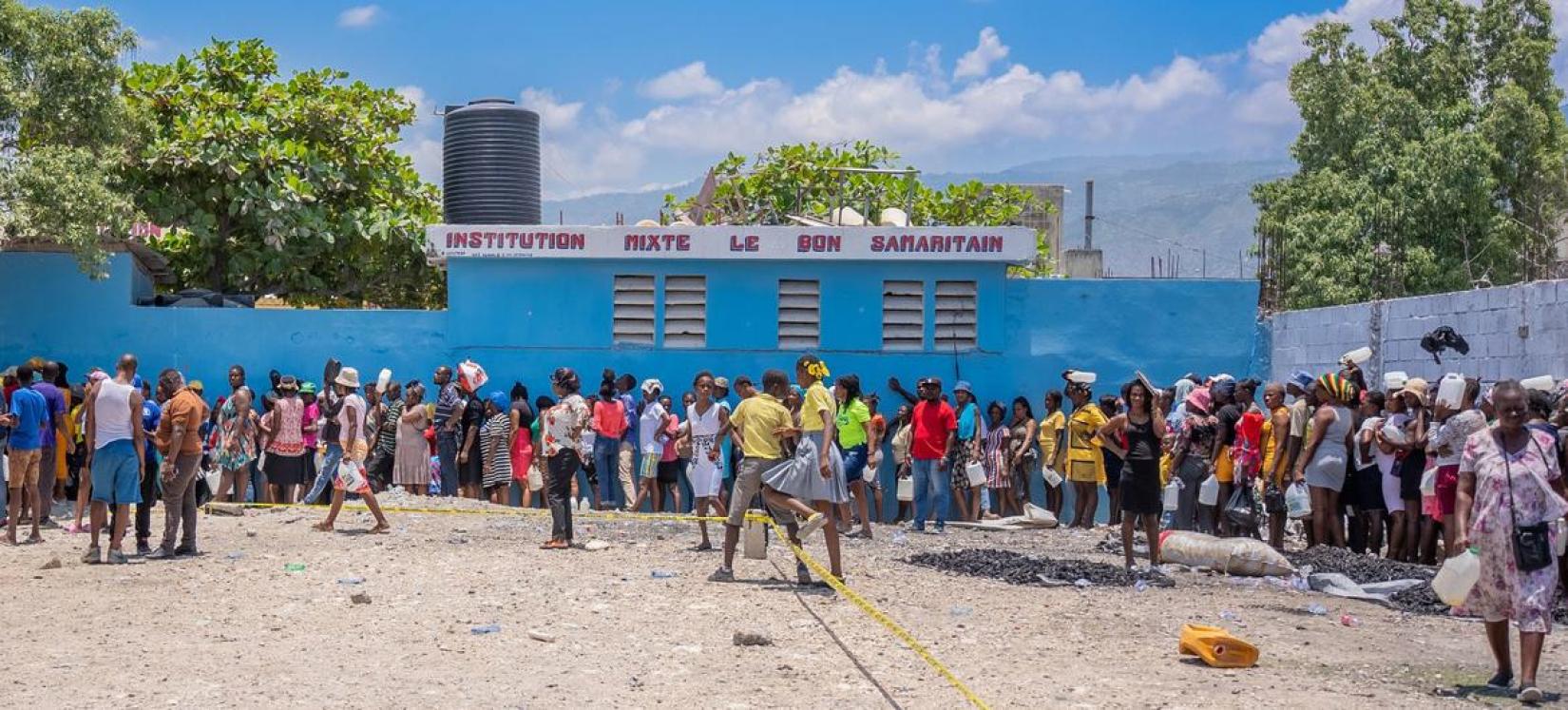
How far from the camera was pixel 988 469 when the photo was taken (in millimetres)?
17750

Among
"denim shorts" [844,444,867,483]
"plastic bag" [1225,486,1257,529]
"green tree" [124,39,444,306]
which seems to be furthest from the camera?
"green tree" [124,39,444,306]

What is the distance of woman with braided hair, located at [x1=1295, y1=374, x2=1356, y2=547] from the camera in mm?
13383

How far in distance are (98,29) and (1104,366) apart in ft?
41.6

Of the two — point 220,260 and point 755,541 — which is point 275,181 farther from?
point 755,541

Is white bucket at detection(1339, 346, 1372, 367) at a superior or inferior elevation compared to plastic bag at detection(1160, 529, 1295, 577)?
superior

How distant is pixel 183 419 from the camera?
40.6 ft

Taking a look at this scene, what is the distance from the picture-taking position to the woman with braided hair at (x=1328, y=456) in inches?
527

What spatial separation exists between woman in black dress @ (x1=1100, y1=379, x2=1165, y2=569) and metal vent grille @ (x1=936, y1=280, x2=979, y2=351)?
294 inches

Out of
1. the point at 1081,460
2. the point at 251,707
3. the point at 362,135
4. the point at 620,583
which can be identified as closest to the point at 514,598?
the point at 620,583

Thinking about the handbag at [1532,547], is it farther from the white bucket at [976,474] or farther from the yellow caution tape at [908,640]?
the white bucket at [976,474]

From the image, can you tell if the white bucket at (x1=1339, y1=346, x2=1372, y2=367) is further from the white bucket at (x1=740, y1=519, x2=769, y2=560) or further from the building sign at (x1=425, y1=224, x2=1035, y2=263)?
the white bucket at (x1=740, y1=519, x2=769, y2=560)

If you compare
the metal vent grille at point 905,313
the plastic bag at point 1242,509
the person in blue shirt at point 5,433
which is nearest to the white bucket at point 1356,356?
the plastic bag at point 1242,509

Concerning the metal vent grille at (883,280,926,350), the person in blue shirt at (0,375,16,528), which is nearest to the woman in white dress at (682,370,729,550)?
the metal vent grille at (883,280,926,350)

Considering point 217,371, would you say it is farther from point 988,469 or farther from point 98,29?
point 988,469
